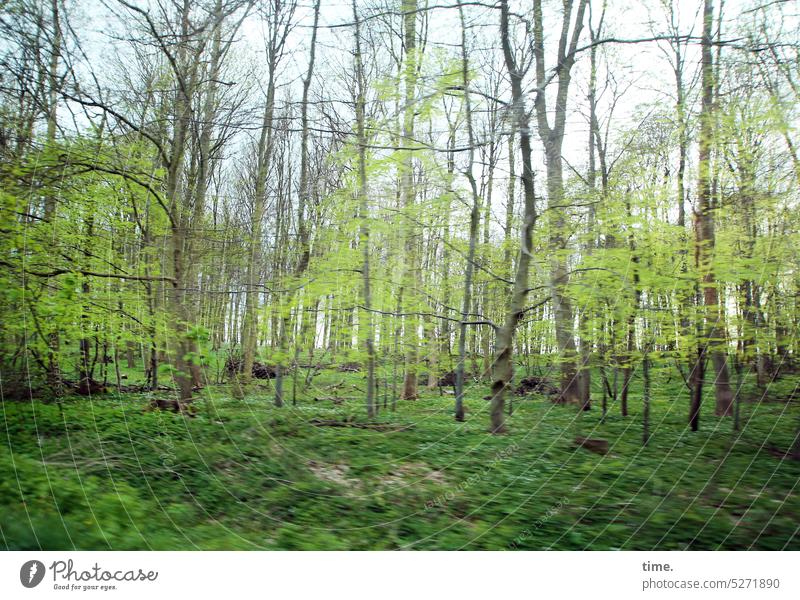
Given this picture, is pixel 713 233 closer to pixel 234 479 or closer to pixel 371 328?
pixel 371 328

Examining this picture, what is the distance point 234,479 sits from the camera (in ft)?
5.47

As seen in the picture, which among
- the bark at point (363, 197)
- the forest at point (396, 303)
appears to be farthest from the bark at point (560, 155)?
the bark at point (363, 197)

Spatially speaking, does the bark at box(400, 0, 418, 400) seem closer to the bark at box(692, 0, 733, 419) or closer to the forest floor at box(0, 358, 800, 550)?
the forest floor at box(0, 358, 800, 550)

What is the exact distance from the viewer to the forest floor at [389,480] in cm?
137

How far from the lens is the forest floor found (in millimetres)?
1367

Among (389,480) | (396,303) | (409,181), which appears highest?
(409,181)

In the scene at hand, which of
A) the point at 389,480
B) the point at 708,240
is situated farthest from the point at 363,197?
the point at 708,240

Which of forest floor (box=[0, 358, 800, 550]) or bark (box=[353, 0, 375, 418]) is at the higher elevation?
bark (box=[353, 0, 375, 418])

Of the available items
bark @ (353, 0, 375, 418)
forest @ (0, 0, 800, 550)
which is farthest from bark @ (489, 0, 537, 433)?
bark @ (353, 0, 375, 418)

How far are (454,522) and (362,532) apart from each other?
370 millimetres

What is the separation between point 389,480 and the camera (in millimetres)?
1777

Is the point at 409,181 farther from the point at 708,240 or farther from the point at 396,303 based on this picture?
the point at 708,240

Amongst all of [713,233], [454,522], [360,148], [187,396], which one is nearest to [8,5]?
[360,148]

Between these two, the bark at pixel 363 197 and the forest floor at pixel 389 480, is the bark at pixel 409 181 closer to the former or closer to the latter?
the bark at pixel 363 197
